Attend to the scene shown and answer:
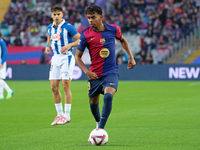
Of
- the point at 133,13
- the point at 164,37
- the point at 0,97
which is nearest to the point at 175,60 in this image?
the point at 164,37

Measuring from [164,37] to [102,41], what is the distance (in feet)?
64.8

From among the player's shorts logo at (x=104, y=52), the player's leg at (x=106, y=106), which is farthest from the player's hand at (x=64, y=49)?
the player's leg at (x=106, y=106)

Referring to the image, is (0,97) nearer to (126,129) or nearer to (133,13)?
(126,129)

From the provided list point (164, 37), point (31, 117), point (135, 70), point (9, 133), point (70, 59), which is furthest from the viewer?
point (164, 37)

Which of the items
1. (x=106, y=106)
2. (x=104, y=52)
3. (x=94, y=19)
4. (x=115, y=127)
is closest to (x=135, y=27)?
(x=115, y=127)

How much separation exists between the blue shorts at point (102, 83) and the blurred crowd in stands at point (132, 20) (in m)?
18.0

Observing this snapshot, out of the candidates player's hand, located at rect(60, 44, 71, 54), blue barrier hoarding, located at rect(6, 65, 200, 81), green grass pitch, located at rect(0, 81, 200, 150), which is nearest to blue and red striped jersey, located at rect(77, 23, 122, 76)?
A: green grass pitch, located at rect(0, 81, 200, 150)

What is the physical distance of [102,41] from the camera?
5875 mm

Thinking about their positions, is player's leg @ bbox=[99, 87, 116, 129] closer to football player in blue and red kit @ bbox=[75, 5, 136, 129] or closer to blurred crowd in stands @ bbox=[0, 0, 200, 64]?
football player in blue and red kit @ bbox=[75, 5, 136, 129]

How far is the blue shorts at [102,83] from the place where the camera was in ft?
18.8

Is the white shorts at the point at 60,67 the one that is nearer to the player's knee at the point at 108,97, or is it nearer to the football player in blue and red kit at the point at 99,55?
the football player in blue and red kit at the point at 99,55

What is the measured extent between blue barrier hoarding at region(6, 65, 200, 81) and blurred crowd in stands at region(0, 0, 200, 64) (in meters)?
1.06

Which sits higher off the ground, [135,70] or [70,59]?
[70,59]

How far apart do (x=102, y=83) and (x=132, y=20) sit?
21387 mm
